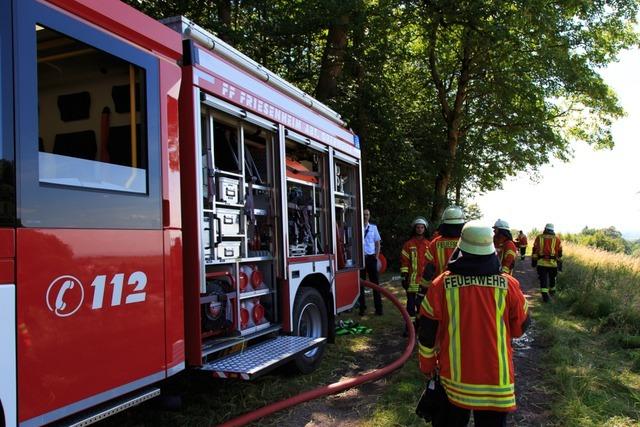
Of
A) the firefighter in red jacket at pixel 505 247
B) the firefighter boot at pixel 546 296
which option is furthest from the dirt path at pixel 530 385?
the firefighter boot at pixel 546 296

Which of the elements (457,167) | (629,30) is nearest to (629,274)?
(457,167)

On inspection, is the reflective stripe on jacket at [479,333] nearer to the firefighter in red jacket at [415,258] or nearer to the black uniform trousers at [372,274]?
the firefighter in red jacket at [415,258]

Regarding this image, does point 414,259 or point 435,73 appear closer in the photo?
point 414,259

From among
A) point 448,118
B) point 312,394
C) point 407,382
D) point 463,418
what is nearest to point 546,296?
point 407,382

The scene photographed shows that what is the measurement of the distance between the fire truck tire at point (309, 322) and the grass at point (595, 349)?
7.85ft

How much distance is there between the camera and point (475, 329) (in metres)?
2.84

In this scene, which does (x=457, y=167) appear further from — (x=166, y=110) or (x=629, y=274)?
(x=166, y=110)

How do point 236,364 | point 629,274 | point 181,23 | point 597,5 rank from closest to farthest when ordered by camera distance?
point 181,23, point 236,364, point 629,274, point 597,5

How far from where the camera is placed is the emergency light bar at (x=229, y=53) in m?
3.96

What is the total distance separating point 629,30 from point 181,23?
891 inches

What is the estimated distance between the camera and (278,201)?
530 centimetres

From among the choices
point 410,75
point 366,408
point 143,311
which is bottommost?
point 366,408

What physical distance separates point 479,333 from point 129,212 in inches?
82.7

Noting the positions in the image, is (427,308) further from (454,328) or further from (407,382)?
(407,382)
